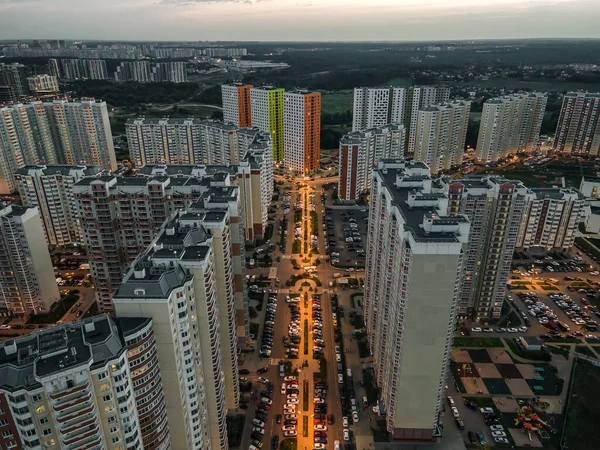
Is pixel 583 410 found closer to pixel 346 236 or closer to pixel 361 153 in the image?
pixel 346 236

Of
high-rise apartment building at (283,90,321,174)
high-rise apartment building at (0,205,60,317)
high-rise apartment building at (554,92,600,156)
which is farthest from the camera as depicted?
high-rise apartment building at (554,92,600,156)

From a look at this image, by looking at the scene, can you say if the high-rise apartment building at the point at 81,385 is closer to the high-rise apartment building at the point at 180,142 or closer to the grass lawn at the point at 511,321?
the grass lawn at the point at 511,321

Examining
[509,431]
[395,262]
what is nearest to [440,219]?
[395,262]

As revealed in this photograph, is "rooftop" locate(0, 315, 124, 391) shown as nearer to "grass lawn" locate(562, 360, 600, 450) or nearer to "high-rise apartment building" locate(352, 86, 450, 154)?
"grass lawn" locate(562, 360, 600, 450)

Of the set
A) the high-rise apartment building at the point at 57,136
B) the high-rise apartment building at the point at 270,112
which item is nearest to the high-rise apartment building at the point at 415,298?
the high-rise apartment building at the point at 270,112

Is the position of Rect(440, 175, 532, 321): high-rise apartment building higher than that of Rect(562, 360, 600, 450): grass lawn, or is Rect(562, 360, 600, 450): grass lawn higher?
Rect(440, 175, 532, 321): high-rise apartment building

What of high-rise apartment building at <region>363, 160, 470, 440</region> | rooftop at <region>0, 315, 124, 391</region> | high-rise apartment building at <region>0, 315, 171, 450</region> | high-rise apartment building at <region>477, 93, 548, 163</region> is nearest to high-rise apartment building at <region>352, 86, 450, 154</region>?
high-rise apartment building at <region>477, 93, 548, 163</region>
